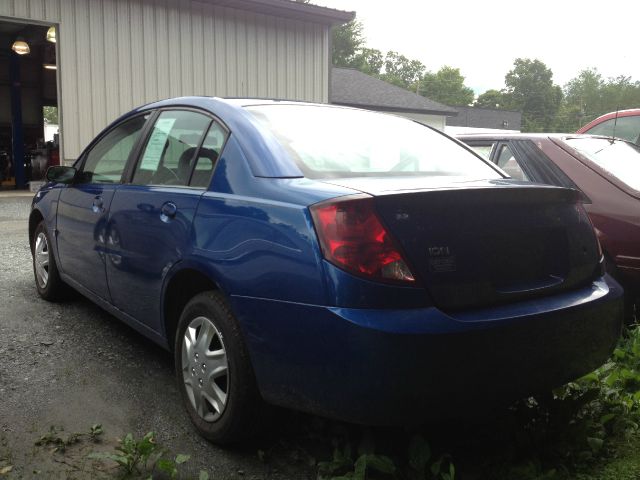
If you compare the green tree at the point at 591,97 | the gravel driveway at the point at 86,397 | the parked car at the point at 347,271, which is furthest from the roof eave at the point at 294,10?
the green tree at the point at 591,97

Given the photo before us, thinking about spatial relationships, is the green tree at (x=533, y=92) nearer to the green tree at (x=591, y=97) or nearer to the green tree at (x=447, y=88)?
the green tree at (x=591, y=97)

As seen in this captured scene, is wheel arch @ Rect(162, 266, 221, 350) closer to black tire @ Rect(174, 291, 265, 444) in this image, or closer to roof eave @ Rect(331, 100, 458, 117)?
black tire @ Rect(174, 291, 265, 444)

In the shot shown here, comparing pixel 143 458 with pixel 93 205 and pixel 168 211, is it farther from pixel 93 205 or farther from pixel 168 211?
pixel 93 205

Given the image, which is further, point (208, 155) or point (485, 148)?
point (485, 148)

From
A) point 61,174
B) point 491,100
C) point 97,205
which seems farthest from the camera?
point 491,100

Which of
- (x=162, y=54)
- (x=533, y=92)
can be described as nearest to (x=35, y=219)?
(x=162, y=54)

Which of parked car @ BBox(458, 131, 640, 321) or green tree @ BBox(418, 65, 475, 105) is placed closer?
parked car @ BBox(458, 131, 640, 321)

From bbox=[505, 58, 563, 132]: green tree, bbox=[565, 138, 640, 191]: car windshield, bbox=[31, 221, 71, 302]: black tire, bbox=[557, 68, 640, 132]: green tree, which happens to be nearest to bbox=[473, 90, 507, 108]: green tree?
bbox=[505, 58, 563, 132]: green tree

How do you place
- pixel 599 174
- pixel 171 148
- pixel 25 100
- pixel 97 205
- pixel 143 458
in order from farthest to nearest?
pixel 25 100 < pixel 599 174 < pixel 97 205 < pixel 171 148 < pixel 143 458

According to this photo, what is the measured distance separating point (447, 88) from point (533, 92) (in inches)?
533

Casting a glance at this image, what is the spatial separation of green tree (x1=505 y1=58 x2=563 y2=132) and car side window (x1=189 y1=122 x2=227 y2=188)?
304 feet

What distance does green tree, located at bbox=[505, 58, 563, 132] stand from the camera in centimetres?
9000

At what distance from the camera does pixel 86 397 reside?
298 centimetres

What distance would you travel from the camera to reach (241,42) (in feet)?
45.4
